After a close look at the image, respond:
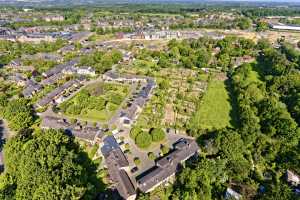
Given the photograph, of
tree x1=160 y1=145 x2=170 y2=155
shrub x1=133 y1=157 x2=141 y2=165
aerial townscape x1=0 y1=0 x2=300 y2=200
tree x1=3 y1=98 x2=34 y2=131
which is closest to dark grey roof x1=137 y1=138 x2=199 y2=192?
aerial townscape x1=0 y1=0 x2=300 y2=200

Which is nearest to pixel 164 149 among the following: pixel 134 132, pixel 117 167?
pixel 134 132

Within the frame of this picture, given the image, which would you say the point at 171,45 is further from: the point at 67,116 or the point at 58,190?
the point at 58,190

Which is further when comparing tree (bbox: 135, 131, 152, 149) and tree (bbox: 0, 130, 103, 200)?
tree (bbox: 135, 131, 152, 149)

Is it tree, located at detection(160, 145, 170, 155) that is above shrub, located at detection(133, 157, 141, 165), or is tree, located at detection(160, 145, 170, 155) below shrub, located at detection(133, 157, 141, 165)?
above

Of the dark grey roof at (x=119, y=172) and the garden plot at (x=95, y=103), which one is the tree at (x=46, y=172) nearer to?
the dark grey roof at (x=119, y=172)

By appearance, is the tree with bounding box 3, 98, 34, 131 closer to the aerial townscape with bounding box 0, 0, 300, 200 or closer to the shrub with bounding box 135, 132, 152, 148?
the aerial townscape with bounding box 0, 0, 300, 200

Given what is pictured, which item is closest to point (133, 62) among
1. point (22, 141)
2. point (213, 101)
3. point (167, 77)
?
point (167, 77)
